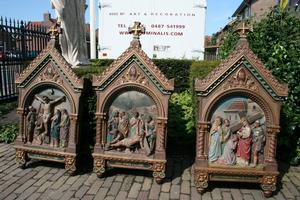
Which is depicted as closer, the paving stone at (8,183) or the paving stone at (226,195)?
the paving stone at (226,195)

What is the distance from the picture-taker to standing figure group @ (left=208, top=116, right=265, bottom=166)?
3.83 meters

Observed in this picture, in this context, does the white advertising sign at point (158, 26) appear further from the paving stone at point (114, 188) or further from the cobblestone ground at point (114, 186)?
the paving stone at point (114, 188)

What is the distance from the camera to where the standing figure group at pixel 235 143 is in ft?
12.6

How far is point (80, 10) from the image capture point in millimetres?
7953

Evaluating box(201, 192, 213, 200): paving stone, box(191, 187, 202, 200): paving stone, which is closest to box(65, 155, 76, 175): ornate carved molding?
box(191, 187, 202, 200): paving stone

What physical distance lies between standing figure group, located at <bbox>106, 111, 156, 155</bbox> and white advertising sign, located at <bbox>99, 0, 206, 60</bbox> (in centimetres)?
800

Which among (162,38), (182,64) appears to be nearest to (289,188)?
(182,64)

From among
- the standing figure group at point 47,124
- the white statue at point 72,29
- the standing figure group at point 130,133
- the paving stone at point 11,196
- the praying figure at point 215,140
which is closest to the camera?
the paving stone at point 11,196

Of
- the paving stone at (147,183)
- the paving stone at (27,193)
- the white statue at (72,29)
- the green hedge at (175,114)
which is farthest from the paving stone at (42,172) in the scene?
the white statue at (72,29)

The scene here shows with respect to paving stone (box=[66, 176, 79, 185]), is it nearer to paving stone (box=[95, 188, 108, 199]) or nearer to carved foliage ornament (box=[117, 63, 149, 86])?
paving stone (box=[95, 188, 108, 199])

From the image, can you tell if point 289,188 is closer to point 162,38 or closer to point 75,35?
point 75,35

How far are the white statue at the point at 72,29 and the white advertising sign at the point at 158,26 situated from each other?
3.44 m

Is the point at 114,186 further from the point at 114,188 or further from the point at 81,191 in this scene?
the point at 81,191

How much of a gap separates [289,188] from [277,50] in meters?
2.24
